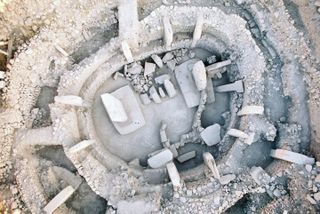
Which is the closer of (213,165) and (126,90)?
(213,165)

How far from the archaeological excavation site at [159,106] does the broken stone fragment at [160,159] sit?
0.08ft

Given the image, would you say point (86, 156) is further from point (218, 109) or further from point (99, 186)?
point (218, 109)

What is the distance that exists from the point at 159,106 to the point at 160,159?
1.31 metres

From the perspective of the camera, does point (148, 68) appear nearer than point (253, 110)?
No

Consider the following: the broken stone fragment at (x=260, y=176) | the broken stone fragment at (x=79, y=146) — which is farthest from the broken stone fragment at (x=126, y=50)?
the broken stone fragment at (x=260, y=176)

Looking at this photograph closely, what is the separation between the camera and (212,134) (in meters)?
9.14

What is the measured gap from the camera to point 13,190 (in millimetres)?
8711

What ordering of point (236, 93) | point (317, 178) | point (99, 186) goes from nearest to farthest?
1. point (317, 178)
2. point (99, 186)
3. point (236, 93)

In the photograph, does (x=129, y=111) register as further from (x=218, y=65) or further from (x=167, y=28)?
(x=218, y=65)

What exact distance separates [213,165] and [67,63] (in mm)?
3909

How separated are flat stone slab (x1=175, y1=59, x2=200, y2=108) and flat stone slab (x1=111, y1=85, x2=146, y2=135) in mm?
1112

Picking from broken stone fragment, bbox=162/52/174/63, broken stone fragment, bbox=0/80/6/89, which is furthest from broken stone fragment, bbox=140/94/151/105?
broken stone fragment, bbox=0/80/6/89

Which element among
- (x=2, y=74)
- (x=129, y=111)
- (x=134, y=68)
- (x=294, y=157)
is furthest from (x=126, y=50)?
(x=294, y=157)

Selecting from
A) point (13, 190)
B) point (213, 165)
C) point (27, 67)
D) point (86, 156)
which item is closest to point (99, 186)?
point (86, 156)
